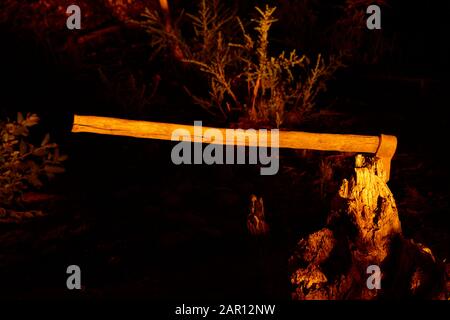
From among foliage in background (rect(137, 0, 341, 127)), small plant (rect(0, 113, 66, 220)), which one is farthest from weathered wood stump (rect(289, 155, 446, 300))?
small plant (rect(0, 113, 66, 220))

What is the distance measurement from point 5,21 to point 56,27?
0.50 meters

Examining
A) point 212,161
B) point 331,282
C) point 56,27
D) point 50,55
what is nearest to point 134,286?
point 331,282

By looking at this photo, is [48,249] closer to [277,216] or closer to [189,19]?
[277,216]

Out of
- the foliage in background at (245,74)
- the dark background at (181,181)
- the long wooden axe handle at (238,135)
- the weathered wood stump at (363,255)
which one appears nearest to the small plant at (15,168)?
the dark background at (181,181)

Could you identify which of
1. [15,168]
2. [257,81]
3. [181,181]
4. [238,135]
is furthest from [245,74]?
[15,168]

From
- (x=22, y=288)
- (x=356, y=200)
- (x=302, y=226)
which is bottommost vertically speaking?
(x=22, y=288)

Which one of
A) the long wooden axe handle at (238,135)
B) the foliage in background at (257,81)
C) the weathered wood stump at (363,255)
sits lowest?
the weathered wood stump at (363,255)

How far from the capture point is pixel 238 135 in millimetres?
3508

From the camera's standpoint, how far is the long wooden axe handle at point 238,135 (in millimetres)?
3471

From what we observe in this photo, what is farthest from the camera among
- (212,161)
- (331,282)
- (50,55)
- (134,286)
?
(50,55)

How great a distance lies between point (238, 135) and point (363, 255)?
1034 millimetres

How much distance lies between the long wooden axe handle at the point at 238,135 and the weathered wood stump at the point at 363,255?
0.65 m

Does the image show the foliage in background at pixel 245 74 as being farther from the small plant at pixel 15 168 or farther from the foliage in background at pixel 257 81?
the small plant at pixel 15 168

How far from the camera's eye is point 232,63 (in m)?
5.34
